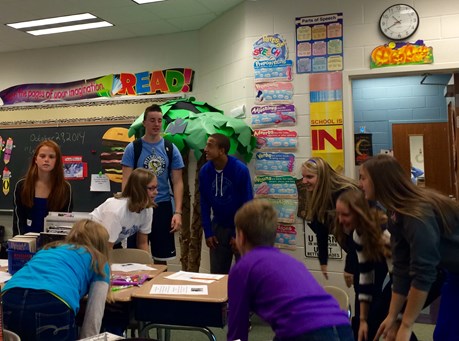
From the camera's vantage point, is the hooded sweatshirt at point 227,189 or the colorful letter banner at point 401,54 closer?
the hooded sweatshirt at point 227,189

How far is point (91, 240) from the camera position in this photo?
216 cm

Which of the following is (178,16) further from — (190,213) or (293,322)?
(293,322)

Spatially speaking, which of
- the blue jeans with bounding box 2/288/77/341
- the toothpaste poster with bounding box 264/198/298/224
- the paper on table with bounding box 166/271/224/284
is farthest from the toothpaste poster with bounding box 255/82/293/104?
the blue jeans with bounding box 2/288/77/341

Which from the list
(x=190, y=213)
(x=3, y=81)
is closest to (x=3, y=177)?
(x=3, y=81)

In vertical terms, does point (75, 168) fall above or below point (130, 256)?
above

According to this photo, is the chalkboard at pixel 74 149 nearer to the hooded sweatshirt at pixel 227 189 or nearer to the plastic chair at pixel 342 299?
the hooded sweatshirt at pixel 227 189

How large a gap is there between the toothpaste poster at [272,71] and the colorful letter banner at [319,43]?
0.10 meters

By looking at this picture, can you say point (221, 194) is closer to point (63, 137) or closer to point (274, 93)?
point (274, 93)

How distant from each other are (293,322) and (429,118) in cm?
545

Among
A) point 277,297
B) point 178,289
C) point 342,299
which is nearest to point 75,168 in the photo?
point 178,289

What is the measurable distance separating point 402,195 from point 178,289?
45.5 inches

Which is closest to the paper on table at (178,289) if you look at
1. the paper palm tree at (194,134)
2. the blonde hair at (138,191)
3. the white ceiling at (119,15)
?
the blonde hair at (138,191)

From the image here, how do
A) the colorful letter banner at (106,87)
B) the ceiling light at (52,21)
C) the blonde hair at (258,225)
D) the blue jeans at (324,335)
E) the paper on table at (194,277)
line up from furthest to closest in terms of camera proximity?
the colorful letter banner at (106,87), the ceiling light at (52,21), the paper on table at (194,277), the blonde hair at (258,225), the blue jeans at (324,335)

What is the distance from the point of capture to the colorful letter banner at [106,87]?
5203 millimetres
